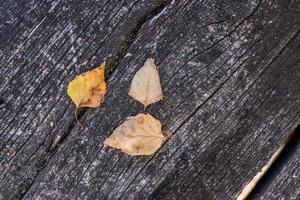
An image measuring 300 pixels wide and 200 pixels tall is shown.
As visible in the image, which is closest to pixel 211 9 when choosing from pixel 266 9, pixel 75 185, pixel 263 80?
pixel 266 9

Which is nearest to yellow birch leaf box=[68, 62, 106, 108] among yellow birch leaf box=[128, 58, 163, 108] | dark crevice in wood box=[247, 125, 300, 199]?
yellow birch leaf box=[128, 58, 163, 108]

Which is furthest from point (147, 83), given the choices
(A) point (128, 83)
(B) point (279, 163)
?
(B) point (279, 163)

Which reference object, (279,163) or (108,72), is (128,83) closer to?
(108,72)

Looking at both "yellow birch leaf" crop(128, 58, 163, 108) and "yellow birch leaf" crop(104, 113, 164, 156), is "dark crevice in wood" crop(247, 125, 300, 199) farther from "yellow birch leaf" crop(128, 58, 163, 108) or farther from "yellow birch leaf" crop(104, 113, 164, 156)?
"yellow birch leaf" crop(128, 58, 163, 108)

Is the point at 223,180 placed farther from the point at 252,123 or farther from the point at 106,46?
the point at 106,46

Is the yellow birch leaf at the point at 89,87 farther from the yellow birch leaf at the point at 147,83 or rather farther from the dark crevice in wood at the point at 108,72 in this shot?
the yellow birch leaf at the point at 147,83
